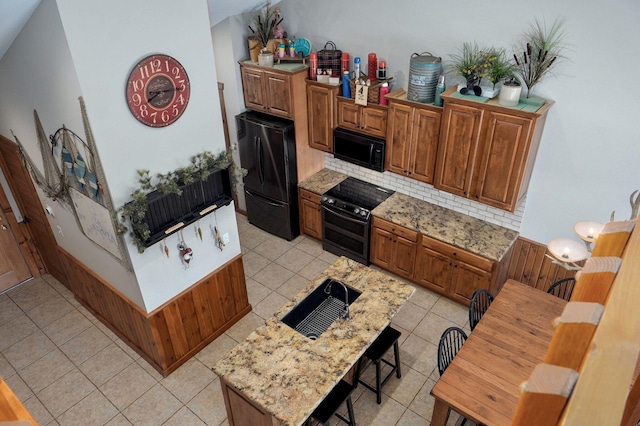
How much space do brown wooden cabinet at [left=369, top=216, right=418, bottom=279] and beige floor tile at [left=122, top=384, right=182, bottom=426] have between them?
117 inches

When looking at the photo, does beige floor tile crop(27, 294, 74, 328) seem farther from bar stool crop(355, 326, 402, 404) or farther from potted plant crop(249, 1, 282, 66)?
potted plant crop(249, 1, 282, 66)

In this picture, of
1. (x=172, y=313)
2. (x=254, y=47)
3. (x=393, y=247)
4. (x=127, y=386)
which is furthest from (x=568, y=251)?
(x=254, y=47)

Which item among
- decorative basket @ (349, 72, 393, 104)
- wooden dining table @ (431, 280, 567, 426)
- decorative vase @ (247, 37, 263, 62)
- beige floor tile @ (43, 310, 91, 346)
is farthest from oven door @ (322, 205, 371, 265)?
beige floor tile @ (43, 310, 91, 346)

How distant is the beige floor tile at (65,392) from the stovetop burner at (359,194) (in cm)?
348

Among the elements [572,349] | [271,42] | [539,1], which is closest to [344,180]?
[271,42]

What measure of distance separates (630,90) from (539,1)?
1142mm

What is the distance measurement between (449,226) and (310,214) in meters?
2.05

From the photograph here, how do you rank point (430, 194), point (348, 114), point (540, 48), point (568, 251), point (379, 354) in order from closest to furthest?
point (568, 251) → point (379, 354) → point (540, 48) → point (348, 114) → point (430, 194)

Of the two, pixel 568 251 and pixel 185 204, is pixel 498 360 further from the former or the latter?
pixel 185 204

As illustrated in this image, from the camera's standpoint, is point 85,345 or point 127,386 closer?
point 127,386

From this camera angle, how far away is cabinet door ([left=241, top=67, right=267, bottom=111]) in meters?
6.15

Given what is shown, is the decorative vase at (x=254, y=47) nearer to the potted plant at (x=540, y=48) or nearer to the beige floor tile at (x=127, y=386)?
the potted plant at (x=540, y=48)

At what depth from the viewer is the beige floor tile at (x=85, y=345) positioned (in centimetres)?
511

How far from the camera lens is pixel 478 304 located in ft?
15.4
